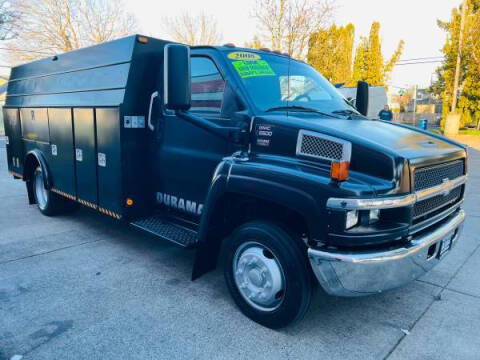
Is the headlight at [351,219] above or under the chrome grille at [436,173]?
under

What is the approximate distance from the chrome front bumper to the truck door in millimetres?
1372

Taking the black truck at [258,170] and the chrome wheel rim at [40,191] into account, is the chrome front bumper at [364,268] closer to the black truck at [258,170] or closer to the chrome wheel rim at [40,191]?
the black truck at [258,170]

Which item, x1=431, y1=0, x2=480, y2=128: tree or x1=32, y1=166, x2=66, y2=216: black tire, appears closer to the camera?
x1=32, y1=166, x2=66, y2=216: black tire

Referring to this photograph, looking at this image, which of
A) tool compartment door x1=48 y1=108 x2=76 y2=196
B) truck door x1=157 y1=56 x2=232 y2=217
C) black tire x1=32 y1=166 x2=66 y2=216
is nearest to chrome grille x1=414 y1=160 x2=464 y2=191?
truck door x1=157 y1=56 x2=232 y2=217

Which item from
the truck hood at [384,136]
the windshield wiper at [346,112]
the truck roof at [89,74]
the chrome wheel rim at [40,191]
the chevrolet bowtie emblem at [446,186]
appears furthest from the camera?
the chrome wheel rim at [40,191]

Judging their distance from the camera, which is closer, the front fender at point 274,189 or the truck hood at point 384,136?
the front fender at point 274,189

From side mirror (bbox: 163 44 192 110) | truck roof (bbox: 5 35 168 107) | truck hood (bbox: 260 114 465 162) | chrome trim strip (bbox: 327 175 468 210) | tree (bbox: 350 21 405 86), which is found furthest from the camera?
tree (bbox: 350 21 405 86)

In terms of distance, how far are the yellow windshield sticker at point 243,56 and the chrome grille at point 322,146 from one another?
1173 millimetres

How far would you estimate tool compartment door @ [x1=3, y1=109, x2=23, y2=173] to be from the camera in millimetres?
6469

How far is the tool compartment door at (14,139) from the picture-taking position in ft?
21.2

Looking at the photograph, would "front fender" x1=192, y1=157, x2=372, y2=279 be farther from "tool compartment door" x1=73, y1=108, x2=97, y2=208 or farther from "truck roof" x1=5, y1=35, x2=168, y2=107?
"tool compartment door" x1=73, y1=108, x2=97, y2=208

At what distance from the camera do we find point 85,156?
15.4 ft

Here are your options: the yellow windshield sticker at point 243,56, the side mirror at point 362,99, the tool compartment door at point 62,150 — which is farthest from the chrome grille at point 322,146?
the tool compartment door at point 62,150

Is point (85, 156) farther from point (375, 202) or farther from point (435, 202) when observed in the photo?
point (435, 202)
